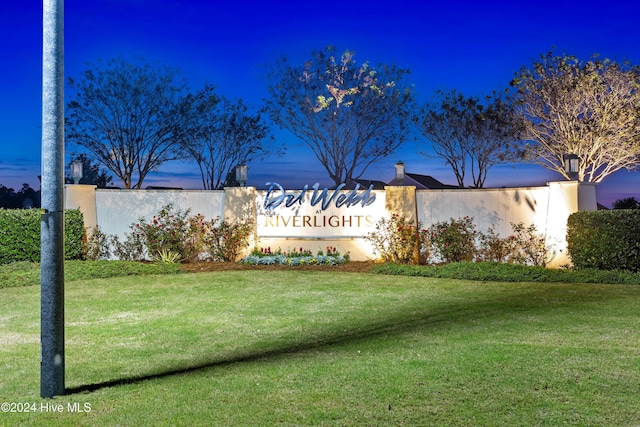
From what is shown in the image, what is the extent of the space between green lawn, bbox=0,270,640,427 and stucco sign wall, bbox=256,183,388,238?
6226 millimetres

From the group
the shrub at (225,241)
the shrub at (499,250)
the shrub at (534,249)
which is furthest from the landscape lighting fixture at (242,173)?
the shrub at (534,249)

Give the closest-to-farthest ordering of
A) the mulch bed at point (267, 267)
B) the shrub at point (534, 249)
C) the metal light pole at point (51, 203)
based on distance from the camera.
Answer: the metal light pole at point (51, 203) < the mulch bed at point (267, 267) < the shrub at point (534, 249)

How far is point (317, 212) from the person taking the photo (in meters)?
19.2

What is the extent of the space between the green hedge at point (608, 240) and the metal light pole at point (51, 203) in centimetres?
1327

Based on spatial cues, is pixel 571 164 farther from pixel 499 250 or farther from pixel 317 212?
pixel 317 212

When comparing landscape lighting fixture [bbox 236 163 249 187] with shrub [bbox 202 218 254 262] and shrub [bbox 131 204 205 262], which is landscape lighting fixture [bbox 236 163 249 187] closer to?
Result: shrub [bbox 202 218 254 262]

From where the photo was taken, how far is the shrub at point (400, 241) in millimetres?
17969

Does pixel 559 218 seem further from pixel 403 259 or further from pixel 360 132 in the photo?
pixel 360 132

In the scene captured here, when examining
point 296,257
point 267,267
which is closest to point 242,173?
point 296,257

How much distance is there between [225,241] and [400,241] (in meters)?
4.99

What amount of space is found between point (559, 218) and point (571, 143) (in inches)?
427

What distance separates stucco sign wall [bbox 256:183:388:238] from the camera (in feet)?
62.4

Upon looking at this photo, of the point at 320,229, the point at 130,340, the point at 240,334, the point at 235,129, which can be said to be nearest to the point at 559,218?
the point at 320,229

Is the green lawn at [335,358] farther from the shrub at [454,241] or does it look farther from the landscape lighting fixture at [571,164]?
the landscape lighting fixture at [571,164]
